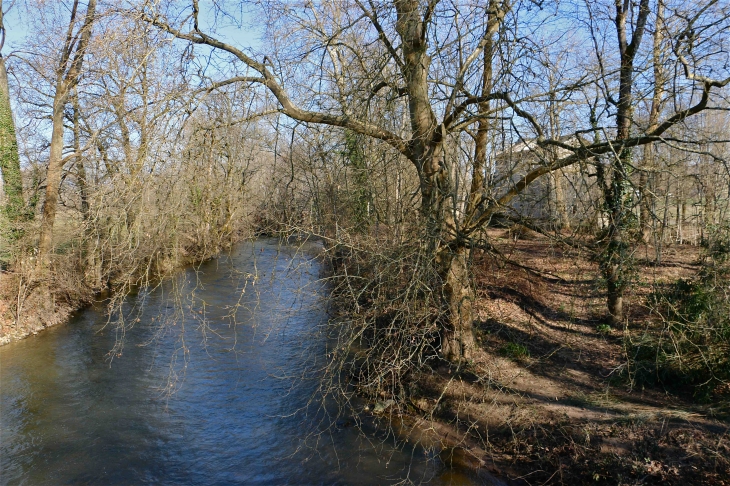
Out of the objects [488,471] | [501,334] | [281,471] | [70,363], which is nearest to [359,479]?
[281,471]

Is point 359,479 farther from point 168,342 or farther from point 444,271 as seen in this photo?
point 168,342

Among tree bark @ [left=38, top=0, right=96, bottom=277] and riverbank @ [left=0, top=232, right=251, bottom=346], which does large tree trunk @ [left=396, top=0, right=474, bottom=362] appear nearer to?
riverbank @ [left=0, top=232, right=251, bottom=346]

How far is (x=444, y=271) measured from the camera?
851cm

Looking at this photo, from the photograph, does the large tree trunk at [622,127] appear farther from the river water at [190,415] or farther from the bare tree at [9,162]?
→ the bare tree at [9,162]

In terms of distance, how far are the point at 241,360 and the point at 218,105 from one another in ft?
18.8

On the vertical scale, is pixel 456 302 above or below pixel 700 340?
above

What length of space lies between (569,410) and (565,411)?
9 centimetres

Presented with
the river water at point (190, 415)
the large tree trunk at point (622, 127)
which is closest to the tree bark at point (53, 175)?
the river water at point (190, 415)

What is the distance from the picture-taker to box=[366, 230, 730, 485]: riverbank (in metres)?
6.27

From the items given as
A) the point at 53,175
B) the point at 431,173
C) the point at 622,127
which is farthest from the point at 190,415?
the point at 53,175

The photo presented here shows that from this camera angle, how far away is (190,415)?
8.84 metres

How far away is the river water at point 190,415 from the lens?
7230mm

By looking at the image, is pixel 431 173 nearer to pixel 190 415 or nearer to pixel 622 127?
pixel 622 127

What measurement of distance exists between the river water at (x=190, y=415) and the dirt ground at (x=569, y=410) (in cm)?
92
